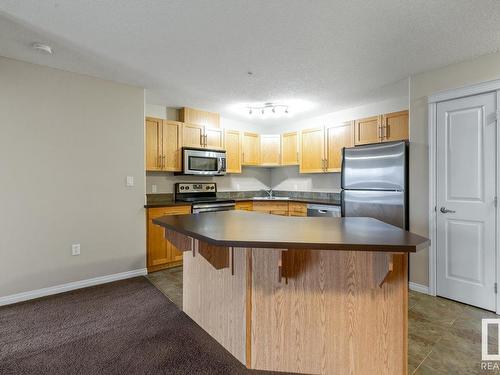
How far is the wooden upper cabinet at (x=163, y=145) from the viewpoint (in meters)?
3.93

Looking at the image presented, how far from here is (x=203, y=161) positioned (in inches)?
175

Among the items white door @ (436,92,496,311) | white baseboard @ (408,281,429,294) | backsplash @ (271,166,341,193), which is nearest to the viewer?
white door @ (436,92,496,311)

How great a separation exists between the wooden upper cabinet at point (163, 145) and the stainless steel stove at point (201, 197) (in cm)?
45

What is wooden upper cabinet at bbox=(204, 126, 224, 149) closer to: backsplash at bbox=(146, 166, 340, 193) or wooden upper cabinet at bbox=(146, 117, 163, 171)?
backsplash at bbox=(146, 166, 340, 193)

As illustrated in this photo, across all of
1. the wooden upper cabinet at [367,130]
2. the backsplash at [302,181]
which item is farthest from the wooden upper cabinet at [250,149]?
the wooden upper cabinet at [367,130]

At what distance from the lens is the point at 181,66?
113 inches

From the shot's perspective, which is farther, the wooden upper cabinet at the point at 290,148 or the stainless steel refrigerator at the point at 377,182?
the wooden upper cabinet at the point at 290,148

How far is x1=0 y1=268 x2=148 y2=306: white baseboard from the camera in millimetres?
2724

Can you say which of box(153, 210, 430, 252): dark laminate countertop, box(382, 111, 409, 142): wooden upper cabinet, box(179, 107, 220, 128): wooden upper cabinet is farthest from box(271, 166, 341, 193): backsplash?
box(153, 210, 430, 252): dark laminate countertop

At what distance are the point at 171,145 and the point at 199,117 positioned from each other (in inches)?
29.6

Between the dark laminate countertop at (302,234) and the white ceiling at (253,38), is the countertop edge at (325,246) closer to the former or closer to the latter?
the dark laminate countertop at (302,234)

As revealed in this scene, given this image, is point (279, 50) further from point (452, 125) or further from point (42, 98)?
point (42, 98)

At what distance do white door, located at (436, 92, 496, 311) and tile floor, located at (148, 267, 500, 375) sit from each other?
0.76 ft

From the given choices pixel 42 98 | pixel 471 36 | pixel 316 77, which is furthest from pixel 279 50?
pixel 42 98
